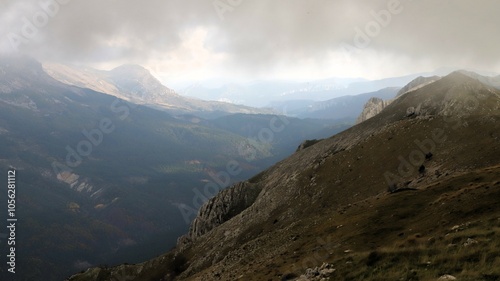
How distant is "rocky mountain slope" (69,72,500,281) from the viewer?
2675 centimetres

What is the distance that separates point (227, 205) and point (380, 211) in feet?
292

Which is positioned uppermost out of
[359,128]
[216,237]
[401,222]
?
[359,128]

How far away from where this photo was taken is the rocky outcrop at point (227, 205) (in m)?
130

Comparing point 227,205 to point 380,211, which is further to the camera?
point 227,205

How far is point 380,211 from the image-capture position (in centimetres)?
4919

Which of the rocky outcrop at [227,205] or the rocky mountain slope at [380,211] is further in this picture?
the rocky outcrop at [227,205]

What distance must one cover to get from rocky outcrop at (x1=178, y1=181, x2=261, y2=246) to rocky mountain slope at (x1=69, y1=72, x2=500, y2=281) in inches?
20.4

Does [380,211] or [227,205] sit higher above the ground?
[380,211]

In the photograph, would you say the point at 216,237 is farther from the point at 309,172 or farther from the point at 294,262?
the point at 294,262

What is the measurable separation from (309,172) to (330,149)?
23.0 meters

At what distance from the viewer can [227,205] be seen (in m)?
133

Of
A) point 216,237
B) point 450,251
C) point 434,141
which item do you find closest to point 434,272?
point 450,251

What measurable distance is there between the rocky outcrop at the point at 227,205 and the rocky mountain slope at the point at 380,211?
0.52 metres

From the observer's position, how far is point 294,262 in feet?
142
